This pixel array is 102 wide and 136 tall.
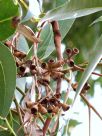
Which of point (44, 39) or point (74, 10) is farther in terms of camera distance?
point (44, 39)

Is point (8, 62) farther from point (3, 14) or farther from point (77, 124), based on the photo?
point (77, 124)

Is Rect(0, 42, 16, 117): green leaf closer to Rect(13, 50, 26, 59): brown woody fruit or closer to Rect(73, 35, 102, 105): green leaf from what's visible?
Rect(13, 50, 26, 59): brown woody fruit

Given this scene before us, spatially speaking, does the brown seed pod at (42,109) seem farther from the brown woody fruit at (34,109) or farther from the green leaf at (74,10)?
→ the green leaf at (74,10)

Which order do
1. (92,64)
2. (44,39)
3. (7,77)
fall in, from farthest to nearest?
(44,39)
(7,77)
(92,64)

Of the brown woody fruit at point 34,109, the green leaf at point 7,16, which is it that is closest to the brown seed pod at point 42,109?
the brown woody fruit at point 34,109

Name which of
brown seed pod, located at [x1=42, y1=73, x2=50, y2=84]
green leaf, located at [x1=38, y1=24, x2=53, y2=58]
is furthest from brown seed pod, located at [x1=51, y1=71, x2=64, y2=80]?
green leaf, located at [x1=38, y1=24, x2=53, y2=58]

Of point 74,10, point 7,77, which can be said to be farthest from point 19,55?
point 74,10

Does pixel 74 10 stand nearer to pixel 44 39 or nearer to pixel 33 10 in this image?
pixel 33 10
